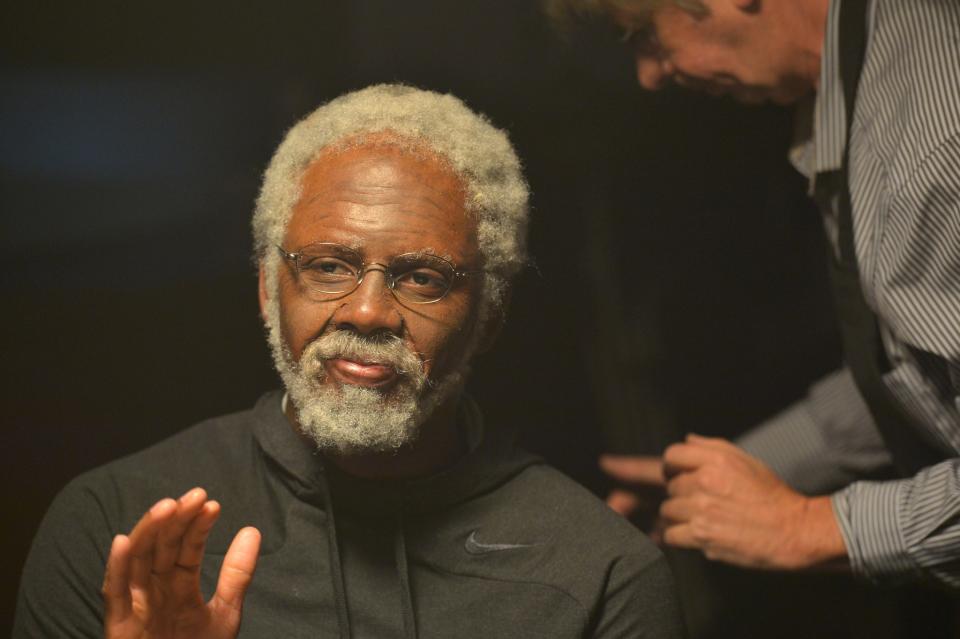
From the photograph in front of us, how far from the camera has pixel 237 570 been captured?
1366 millimetres

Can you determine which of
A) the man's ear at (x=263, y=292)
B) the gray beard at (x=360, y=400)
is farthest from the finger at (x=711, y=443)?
the man's ear at (x=263, y=292)

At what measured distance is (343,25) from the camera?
176 centimetres

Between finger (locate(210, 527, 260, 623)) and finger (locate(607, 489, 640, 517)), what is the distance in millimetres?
726

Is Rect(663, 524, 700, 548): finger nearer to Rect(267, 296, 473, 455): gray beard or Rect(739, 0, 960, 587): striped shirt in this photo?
Rect(739, 0, 960, 587): striped shirt

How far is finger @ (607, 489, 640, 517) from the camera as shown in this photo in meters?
1.90

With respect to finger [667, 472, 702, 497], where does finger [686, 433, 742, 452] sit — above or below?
above

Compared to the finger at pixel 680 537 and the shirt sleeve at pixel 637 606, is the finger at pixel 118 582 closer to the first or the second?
the shirt sleeve at pixel 637 606

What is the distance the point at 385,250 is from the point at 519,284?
0.93 feet

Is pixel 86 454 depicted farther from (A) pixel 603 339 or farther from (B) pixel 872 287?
(B) pixel 872 287

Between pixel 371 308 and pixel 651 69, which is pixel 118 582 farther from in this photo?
pixel 651 69

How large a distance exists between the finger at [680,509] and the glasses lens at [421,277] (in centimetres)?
62

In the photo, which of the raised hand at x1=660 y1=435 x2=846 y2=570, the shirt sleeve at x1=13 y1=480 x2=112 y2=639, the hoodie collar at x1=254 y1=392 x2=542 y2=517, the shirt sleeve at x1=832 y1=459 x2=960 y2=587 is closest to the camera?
the shirt sleeve at x1=13 y1=480 x2=112 y2=639

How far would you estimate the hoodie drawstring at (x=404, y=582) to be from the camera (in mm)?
1583

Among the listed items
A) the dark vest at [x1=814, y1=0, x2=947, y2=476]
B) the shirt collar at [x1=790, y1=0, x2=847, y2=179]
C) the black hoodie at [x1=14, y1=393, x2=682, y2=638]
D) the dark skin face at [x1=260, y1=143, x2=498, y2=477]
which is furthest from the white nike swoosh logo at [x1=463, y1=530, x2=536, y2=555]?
the shirt collar at [x1=790, y1=0, x2=847, y2=179]
